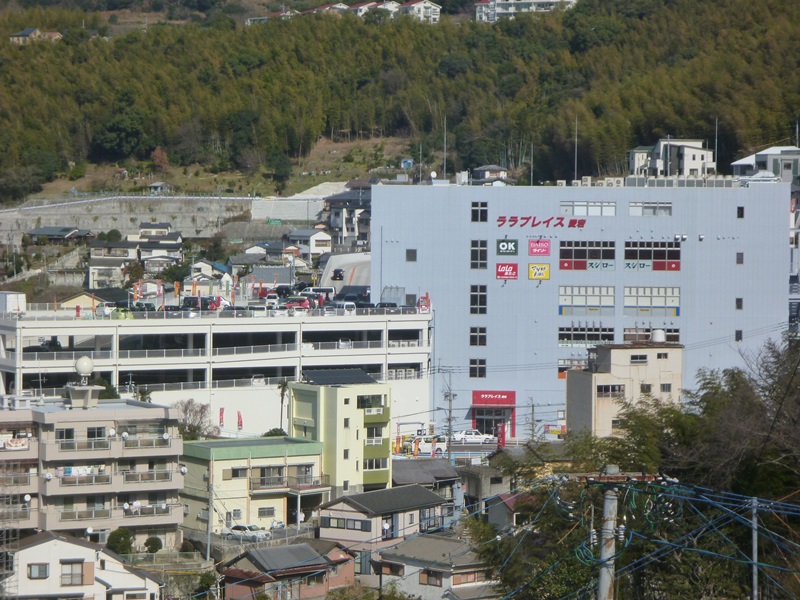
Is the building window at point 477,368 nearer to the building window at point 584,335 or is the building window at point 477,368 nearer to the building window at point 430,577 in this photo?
the building window at point 584,335

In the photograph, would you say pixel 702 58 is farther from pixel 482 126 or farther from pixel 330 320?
pixel 330 320

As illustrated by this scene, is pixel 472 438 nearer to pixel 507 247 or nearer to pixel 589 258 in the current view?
pixel 507 247

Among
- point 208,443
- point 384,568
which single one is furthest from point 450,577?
point 208,443

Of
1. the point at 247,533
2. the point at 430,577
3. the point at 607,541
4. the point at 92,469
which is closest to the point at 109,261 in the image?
the point at 247,533

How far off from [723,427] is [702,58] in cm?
2573

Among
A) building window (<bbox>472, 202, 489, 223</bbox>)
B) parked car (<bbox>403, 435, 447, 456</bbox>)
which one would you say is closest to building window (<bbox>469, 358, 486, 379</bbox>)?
parked car (<bbox>403, 435, 447, 456</bbox>)

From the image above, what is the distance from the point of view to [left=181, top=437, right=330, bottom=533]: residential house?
44.2 feet

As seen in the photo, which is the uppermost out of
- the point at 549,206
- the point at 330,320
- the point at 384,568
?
the point at 549,206

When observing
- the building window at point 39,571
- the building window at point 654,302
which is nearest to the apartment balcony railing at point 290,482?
the building window at point 39,571

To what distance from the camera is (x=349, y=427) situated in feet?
49.2

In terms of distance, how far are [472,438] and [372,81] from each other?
30.5 metres

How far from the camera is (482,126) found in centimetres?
4334

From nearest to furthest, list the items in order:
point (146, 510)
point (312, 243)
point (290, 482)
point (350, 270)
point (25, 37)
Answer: point (146, 510)
point (290, 482)
point (350, 270)
point (312, 243)
point (25, 37)

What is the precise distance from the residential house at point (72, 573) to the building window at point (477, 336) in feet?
34.2
